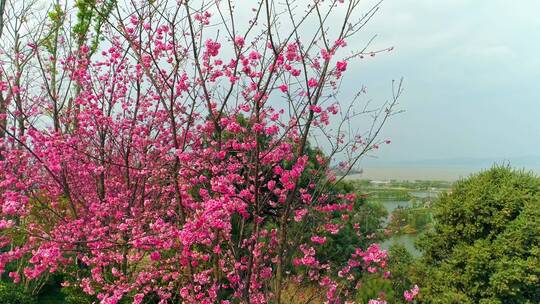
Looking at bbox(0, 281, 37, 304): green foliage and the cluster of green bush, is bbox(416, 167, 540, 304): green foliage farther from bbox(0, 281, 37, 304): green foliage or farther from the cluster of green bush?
bbox(0, 281, 37, 304): green foliage

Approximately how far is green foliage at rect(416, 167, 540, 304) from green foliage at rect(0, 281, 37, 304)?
7.15 m

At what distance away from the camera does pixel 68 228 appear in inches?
256

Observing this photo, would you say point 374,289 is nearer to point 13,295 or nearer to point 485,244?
point 485,244

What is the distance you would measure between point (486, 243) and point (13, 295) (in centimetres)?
807

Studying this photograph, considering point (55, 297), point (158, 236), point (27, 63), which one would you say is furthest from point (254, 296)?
point (27, 63)

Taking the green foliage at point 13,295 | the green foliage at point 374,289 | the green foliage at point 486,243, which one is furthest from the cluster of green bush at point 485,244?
the green foliage at point 13,295

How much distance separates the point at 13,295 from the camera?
739 centimetres

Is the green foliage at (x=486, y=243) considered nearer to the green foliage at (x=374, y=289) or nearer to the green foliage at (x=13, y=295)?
the green foliage at (x=374, y=289)

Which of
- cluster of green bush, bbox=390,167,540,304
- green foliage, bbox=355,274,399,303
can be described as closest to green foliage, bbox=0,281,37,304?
green foliage, bbox=355,274,399,303

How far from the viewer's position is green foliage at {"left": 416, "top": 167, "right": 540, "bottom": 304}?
4.84 metres

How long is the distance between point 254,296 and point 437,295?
2.51 metres

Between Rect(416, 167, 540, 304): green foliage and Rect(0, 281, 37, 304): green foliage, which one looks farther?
Rect(0, 281, 37, 304): green foliage

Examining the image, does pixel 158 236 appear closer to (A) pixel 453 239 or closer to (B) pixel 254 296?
(B) pixel 254 296

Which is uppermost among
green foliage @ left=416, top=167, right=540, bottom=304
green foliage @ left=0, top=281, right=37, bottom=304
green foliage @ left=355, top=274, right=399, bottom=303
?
green foliage @ left=416, top=167, right=540, bottom=304
